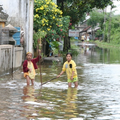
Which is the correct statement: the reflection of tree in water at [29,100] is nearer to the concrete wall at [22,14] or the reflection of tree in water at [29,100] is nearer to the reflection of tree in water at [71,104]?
the reflection of tree in water at [71,104]

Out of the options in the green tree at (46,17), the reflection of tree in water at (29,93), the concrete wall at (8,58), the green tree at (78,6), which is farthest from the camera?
the green tree at (78,6)

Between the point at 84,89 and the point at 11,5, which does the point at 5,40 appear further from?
the point at 84,89

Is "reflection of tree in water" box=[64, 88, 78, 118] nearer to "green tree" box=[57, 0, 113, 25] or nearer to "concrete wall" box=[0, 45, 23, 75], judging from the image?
"concrete wall" box=[0, 45, 23, 75]

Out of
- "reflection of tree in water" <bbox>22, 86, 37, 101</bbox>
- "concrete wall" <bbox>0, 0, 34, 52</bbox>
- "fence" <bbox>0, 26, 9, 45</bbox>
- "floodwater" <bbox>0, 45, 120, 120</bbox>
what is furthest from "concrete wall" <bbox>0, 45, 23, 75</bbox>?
"reflection of tree in water" <bbox>22, 86, 37, 101</bbox>

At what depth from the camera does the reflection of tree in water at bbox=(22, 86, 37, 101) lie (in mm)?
8077

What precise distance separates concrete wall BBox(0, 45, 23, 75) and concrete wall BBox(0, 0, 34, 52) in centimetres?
272

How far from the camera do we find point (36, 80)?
479 inches

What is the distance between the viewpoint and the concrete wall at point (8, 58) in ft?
42.3

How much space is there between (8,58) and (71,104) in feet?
21.7

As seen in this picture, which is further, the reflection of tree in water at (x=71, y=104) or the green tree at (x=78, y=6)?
the green tree at (x=78, y=6)

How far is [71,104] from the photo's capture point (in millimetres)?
7590

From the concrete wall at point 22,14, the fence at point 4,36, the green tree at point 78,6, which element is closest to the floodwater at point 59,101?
the fence at point 4,36

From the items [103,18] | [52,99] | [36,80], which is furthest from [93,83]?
[103,18]

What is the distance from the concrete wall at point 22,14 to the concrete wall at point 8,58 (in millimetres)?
2724
